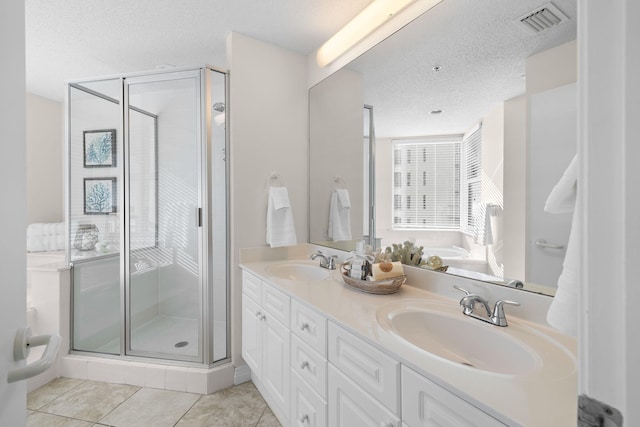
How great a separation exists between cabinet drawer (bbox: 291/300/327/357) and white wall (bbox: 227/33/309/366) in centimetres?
81

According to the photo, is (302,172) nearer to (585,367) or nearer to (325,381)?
(325,381)

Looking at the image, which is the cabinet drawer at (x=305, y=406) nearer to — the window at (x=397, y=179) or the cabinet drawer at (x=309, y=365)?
the cabinet drawer at (x=309, y=365)

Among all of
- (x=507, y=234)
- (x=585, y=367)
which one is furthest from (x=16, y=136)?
(x=507, y=234)

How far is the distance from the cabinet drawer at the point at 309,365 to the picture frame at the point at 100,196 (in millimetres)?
1681

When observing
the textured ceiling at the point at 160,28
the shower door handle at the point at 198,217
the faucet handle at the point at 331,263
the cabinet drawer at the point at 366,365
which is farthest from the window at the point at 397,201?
the shower door handle at the point at 198,217

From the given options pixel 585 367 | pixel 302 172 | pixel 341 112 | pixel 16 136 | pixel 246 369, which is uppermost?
pixel 341 112

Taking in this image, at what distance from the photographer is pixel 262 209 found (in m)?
2.14

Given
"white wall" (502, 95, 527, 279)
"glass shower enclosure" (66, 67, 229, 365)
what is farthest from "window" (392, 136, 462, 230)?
"glass shower enclosure" (66, 67, 229, 365)

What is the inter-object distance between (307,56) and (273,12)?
0.55 meters

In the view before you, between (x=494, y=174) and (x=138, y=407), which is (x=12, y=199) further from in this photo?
(x=138, y=407)

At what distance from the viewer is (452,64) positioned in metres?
1.36

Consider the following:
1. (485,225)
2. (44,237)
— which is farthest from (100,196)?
(485,225)

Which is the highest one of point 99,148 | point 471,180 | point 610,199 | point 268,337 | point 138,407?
point 99,148

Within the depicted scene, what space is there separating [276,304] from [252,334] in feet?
1.41
